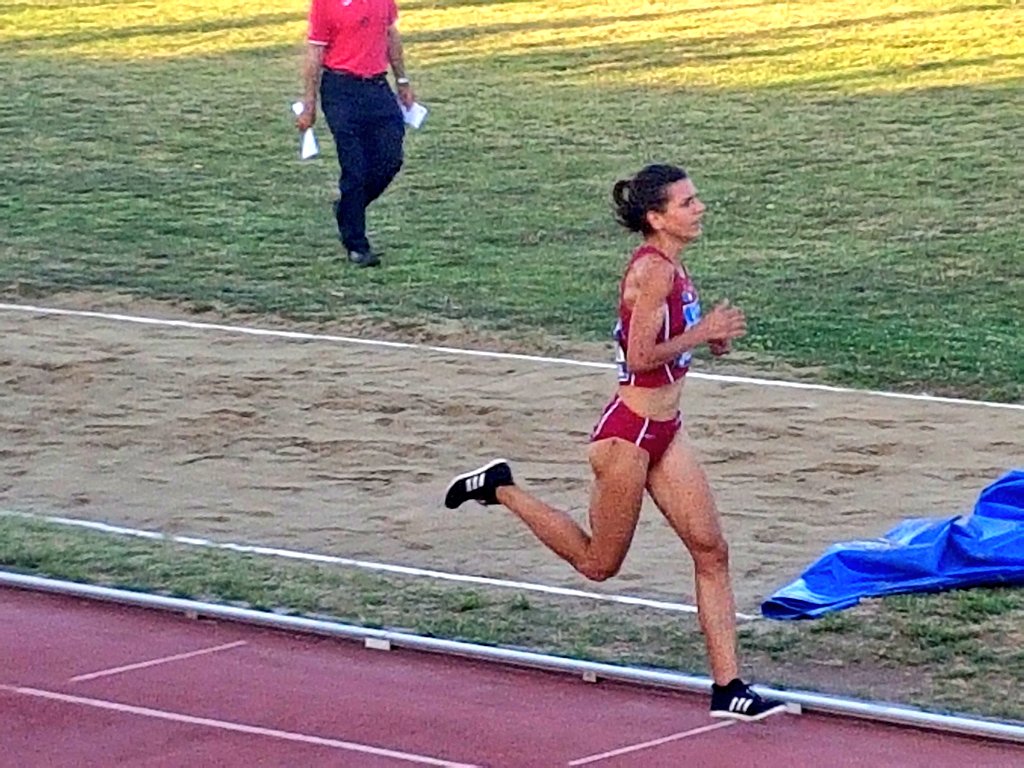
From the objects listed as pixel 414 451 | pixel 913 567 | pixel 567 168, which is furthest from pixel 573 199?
pixel 913 567

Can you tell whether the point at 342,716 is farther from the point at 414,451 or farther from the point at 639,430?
the point at 414,451

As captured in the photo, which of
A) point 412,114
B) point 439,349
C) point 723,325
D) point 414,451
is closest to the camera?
point 723,325

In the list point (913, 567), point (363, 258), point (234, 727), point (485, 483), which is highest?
point (363, 258)

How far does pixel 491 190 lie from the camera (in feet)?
63.8

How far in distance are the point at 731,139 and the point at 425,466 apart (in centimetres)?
1034

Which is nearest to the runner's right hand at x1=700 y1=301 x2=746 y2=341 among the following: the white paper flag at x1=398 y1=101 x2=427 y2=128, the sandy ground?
the sandy ground

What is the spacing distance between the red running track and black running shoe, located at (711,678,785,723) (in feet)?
0.13

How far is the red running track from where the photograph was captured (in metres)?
7.03

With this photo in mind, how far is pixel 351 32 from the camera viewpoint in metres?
14.7

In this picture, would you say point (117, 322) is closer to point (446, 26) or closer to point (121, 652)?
point (121, 652)

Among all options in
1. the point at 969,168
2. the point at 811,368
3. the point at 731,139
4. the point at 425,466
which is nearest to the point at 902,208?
the point at 969,168

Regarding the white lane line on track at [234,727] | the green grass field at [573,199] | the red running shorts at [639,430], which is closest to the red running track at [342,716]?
the white lane line on track at [234,727]

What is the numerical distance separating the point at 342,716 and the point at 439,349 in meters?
6.58

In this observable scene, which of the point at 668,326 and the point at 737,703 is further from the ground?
the point at 668,326
